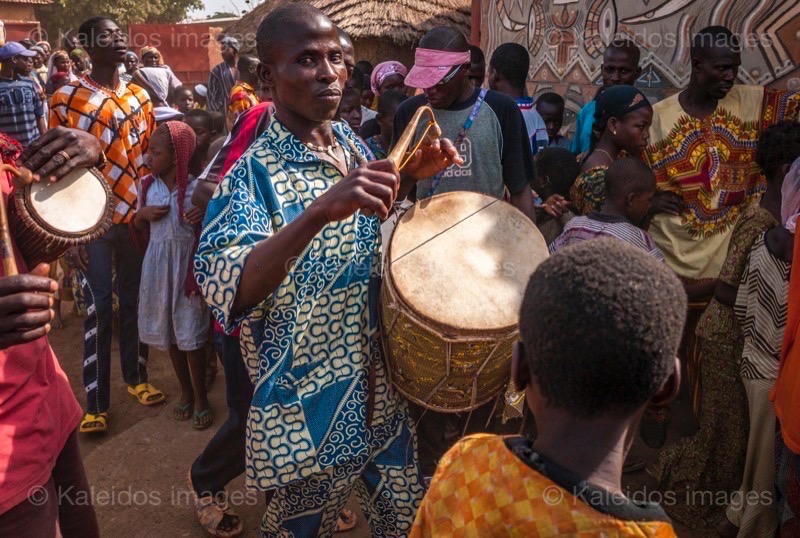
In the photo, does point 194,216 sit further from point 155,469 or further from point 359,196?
point 359,196

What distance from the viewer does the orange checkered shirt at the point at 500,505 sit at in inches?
45.8

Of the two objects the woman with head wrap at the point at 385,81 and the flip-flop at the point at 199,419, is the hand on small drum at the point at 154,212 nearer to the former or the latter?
the flip-flop at the point at 199,419

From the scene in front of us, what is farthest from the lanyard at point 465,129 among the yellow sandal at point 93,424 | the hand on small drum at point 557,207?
the yellow sandal at point 93,424

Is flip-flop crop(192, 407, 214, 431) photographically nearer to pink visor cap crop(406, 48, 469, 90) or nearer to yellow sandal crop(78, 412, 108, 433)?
yellow sandal crop(78, 412, 108, 433)

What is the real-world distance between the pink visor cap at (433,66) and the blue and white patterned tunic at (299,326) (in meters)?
1.46

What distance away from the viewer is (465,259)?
212cm

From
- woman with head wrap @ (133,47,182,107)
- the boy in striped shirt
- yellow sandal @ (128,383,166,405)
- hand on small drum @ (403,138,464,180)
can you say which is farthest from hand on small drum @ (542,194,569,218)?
woman with head wrap @ (133,47,182,107)

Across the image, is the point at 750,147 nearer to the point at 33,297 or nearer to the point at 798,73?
the point at 798,73

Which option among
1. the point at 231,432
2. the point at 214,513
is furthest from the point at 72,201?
the point at 214,513

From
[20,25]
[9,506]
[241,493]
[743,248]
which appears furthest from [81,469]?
[20,25]

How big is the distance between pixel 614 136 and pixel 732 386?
1410mm

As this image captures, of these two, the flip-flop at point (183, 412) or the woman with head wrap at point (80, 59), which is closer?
the flip-flop at point (183, 412)

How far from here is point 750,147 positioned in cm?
362

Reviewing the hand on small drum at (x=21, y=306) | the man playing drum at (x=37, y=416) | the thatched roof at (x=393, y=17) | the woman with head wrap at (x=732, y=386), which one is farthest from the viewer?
the thatched roof at (x=393, y=17)
